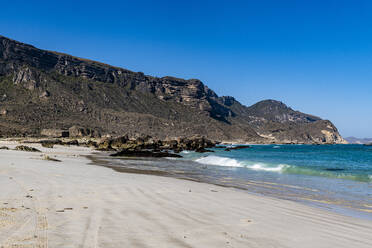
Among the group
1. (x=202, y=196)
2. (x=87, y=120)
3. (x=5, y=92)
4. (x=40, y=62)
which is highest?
(x=40, y=62)

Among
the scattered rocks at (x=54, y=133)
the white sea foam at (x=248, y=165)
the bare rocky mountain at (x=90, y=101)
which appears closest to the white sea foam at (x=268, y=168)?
the white sea foam at (x=248, y=165)

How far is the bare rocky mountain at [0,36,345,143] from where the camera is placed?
314 feet

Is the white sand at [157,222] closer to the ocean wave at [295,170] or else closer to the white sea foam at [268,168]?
the ocean wave at [295,170]

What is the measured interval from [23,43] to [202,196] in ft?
525

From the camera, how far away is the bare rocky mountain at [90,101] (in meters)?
95.6

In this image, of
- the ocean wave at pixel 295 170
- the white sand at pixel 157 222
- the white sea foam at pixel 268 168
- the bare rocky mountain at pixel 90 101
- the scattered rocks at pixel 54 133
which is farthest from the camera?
the bare rocky mountain at pixel 90 101

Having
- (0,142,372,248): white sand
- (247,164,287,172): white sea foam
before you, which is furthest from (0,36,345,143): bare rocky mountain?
(0,142,372,248): white sand

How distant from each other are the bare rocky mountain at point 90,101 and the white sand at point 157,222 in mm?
72034

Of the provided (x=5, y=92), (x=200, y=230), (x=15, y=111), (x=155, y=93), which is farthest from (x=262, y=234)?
(x=155, y=93)

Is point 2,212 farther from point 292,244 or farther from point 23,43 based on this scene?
point 23,43

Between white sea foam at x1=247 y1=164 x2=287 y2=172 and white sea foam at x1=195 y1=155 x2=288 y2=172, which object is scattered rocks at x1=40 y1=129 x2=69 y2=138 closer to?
white sea foam at x1=195 y1=155 x2=288 y2=172

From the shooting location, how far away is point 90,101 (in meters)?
121

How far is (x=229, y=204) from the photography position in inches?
328

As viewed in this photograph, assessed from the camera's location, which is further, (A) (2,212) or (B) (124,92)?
(B) (124,92)
